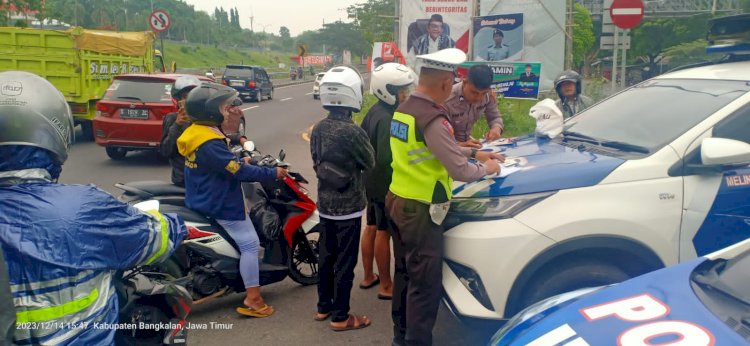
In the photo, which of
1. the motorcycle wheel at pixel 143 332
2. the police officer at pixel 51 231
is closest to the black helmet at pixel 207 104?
the motorcycle wheel at pixel 143 332

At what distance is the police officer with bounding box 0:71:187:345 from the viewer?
1.83m

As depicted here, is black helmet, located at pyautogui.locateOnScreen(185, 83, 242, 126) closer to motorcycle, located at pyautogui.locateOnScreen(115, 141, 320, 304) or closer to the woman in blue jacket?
the woman in blue jacket

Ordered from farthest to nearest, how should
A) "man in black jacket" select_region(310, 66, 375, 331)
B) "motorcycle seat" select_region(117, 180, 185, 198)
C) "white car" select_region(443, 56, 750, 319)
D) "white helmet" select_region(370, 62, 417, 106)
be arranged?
"white helmet" select_region(370, 62, 417, 106) → "motorcycle seat" select_region(117, 180, 185, 198) → "man in black jacket" select_region(310, 66, 375, 331) → "white car" select_region(443, 56, 750, 319)

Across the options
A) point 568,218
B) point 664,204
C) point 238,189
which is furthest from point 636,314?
point 238,189

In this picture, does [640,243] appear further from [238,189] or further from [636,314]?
[238,189]

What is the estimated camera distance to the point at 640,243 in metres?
3.38

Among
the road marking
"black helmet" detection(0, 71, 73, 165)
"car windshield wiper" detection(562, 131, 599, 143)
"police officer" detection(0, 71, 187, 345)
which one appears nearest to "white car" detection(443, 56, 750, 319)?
"car windshield wiper" detection(562, 131, 599, 143)

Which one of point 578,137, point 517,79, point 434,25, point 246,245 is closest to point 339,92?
point 246,245

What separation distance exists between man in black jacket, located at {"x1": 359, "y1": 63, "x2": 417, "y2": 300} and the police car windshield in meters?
1.29

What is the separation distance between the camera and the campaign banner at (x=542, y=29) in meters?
12.3

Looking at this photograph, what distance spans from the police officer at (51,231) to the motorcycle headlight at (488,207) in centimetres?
195

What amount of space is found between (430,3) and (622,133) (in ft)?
30.8

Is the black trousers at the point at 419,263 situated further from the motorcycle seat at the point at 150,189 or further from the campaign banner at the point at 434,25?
the campaign banner at the point at 434,25

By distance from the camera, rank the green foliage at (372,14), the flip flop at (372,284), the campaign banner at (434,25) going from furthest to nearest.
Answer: the green foliage at (372,14) → the campaign banner at (434,25) → the flip flop at (372,284)
